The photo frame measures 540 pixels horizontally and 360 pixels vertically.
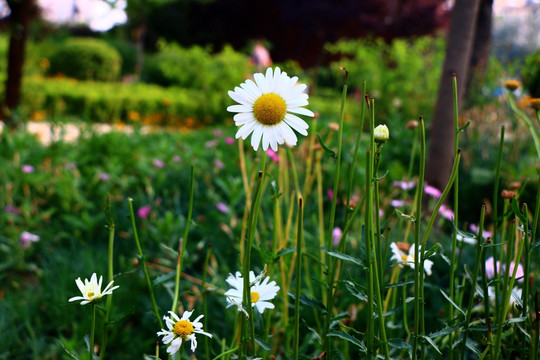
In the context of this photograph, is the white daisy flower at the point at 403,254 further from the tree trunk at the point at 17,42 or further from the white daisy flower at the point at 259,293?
the tree trunk at the point at 17,42

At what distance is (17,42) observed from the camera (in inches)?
208

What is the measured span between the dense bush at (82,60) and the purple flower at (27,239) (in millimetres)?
11268

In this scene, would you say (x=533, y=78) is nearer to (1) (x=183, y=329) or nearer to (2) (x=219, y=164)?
(2) (x=219, y=164)

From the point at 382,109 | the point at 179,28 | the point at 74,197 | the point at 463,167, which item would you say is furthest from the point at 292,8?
the point at 74,197

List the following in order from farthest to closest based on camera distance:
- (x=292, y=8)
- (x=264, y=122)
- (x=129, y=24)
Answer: (x=129, y=24), (x=292, y=8), (x=264, y=122)

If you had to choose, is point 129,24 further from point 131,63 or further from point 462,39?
point 462,39

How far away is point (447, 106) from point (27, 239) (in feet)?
7.30

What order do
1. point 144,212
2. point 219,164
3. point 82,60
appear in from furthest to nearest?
point 82,60
point 219,164
point 144,212

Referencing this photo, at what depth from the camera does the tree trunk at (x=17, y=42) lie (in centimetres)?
513

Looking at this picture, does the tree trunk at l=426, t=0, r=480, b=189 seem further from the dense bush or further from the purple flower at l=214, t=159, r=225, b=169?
the dense bush

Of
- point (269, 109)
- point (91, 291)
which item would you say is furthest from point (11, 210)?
point (269, 109)

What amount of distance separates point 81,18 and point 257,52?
334cm

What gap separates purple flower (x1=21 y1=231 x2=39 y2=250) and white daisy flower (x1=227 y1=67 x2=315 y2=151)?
1.67m

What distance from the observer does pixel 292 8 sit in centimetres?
1578
